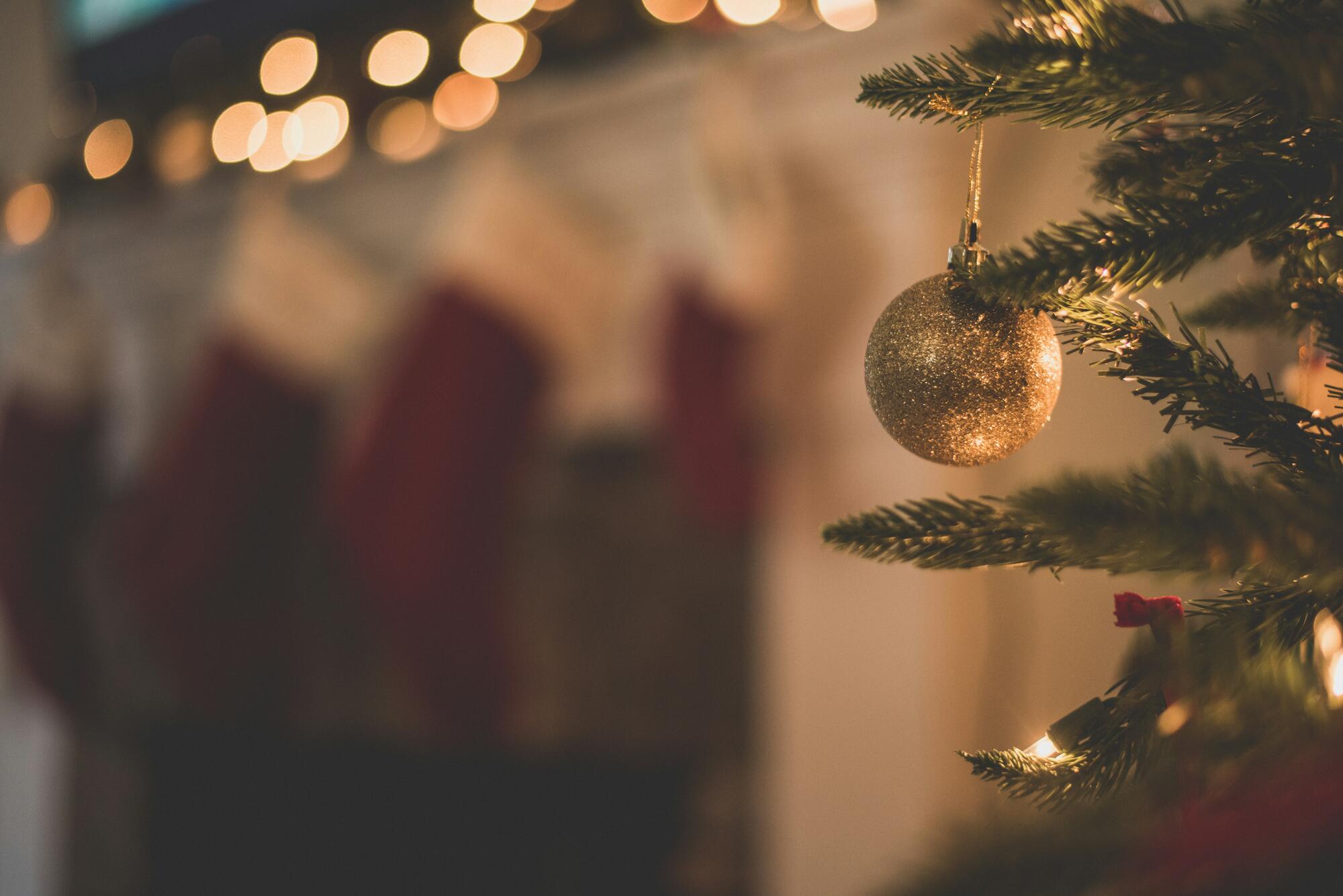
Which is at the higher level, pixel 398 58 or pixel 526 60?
pixel 398 58

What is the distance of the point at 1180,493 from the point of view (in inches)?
6.8

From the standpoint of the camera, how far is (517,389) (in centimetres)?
140

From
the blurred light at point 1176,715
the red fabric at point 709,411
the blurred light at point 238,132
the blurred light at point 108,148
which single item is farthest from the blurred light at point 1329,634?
the blurred light at point 108,148

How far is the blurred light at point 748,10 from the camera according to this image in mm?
1197

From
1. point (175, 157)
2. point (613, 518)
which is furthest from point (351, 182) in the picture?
point (613, 518)

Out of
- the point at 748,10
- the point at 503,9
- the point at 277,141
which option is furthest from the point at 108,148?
the point at 748,10

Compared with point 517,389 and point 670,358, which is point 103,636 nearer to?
point 517,389

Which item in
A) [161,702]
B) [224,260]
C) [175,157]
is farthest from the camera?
[161,702]

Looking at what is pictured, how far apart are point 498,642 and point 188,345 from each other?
1019 millimetres

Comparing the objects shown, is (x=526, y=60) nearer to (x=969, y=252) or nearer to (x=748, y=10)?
(x=748, y=10)

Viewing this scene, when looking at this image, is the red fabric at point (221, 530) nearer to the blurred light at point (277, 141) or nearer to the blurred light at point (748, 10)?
the blurred light at point (277, 141)

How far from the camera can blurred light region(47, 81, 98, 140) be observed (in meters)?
1.82

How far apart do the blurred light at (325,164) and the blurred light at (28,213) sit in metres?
0.68

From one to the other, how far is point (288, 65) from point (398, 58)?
0.79 feet
